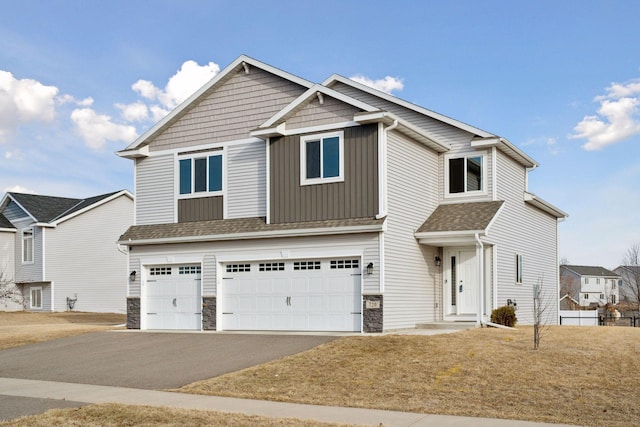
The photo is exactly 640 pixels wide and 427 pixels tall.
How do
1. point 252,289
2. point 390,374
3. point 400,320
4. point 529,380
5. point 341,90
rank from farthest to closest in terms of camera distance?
point 341,90
point 252,289
point 400,320
point 390,374
point 529,380

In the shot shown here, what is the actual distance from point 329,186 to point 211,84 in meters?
6.45

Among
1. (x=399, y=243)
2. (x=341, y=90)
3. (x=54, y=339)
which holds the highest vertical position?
(x=341, y=90)

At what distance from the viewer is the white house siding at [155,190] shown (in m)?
26.5

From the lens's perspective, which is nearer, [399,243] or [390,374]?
[390,374]

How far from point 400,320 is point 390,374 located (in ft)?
24.7

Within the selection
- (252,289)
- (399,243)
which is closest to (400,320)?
(399,243)

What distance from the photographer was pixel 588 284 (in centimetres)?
9556

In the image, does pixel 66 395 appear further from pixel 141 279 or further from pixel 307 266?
pixel 141 279

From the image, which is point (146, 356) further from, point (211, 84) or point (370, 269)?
point (211, 84)

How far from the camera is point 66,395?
13969mm

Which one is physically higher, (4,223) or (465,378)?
(4,223)

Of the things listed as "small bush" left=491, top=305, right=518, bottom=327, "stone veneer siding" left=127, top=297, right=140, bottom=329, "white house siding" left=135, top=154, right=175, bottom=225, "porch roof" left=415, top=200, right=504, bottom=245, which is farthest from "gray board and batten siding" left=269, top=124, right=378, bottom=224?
"stone veneer siding" left=127, top=297, right=140, bottom=329

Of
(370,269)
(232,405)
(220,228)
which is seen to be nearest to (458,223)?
(370,269)

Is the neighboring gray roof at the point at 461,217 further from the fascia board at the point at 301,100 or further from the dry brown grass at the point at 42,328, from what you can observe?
the dry brown grass at the point at 42,328
